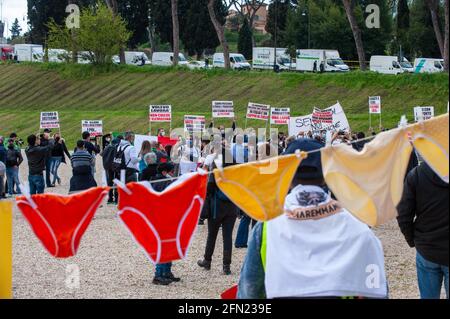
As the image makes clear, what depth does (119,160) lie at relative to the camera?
19.7 m

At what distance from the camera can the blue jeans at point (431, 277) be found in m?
6.48

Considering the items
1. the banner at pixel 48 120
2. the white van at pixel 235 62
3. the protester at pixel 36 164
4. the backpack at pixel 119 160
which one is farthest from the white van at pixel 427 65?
the protester at pixel 36 164

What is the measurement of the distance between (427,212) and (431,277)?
0.46m

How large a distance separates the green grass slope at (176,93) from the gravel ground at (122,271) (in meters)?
28.2

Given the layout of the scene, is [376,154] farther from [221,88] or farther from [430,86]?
[221,88]

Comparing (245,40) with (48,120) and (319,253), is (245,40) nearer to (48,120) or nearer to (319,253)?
(48,120)

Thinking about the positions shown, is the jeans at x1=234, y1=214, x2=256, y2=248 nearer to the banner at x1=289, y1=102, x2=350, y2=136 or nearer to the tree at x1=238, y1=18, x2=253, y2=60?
the banner at x1=289, y1=102, x2=350, y2=136

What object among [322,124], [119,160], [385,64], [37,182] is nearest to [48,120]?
[322,124]

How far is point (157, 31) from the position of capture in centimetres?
9188

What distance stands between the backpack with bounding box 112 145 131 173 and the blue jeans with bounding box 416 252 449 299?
13.4 m

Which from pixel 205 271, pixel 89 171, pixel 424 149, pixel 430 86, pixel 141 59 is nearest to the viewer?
pixel 424 149

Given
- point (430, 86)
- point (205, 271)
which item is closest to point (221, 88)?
point (430, 86)

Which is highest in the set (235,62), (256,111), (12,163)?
(235,62)

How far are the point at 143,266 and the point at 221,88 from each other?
43.1 m
